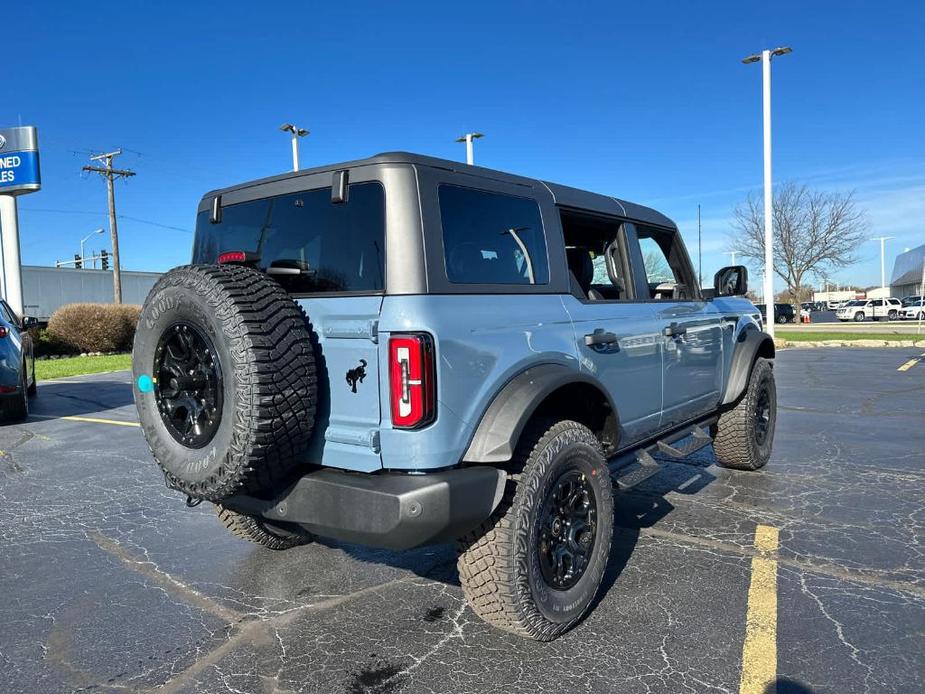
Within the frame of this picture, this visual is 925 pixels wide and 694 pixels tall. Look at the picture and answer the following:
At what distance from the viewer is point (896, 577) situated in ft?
11.0

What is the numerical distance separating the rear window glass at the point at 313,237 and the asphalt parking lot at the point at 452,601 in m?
1.53

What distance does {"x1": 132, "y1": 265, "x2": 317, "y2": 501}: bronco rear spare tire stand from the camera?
243cm

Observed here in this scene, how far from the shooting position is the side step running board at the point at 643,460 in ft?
11.3

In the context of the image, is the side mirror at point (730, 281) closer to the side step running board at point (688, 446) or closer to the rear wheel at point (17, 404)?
the side step running board at point (688, 446)

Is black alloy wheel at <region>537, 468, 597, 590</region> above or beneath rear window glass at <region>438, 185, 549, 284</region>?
beneath

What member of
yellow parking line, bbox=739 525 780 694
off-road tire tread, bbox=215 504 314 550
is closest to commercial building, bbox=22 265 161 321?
off-road tire tread, bbox=215 504 314 550

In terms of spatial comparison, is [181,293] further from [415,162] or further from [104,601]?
[104,601]

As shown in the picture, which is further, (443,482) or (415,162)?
(415,162)

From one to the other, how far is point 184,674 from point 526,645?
138 cm

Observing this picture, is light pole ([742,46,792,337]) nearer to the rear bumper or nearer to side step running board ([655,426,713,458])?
side step running board ([655,426,713,458])

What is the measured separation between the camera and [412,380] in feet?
7.88

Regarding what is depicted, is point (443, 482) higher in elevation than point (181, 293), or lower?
lower

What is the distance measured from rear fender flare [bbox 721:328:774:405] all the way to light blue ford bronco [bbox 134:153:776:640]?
197 cm

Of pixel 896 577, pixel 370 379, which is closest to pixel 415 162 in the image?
pixel 370 379
